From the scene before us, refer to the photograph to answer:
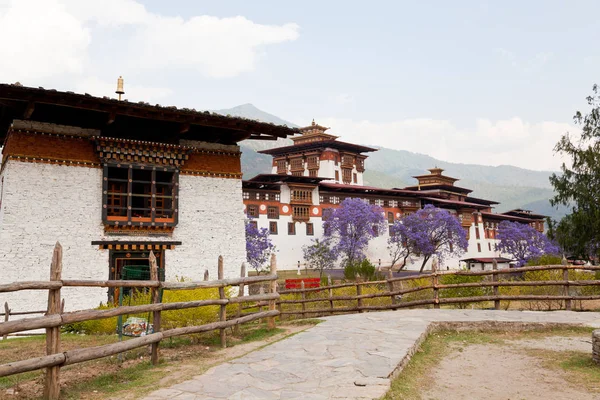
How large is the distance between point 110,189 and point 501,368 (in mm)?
13170

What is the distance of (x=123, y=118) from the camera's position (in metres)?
15.3

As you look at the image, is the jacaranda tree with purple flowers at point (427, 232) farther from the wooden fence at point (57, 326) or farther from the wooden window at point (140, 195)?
the wooden fence at point (57, 326)

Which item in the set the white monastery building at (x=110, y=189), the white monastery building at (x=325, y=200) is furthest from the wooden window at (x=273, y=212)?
the white monastery building at (x=110, y=189)

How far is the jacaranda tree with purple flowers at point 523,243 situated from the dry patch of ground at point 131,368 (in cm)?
5613

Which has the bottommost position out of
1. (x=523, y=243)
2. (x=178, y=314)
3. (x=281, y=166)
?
(x=178, y=314)

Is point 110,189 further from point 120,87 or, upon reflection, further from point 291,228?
point 291,228

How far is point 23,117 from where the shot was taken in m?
13.8

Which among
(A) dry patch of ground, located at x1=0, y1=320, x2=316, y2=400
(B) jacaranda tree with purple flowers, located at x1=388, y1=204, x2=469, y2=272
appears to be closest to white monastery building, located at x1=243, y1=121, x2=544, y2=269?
(B) jacaranda tree with purple flowers, located at x1=388, y1=204, x2=469, y2=272

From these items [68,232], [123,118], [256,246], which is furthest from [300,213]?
[68,232]

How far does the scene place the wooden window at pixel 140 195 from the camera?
14.9 m

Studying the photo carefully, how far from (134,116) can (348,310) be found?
30.6ft

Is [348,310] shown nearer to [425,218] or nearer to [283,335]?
[283,335]

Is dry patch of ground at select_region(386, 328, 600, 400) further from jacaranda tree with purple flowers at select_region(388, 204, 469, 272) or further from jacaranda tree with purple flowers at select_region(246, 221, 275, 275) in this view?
jacaranda tree with purple flowers at select_region(388, 204, 469, 272)

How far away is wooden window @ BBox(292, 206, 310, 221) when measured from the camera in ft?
167
